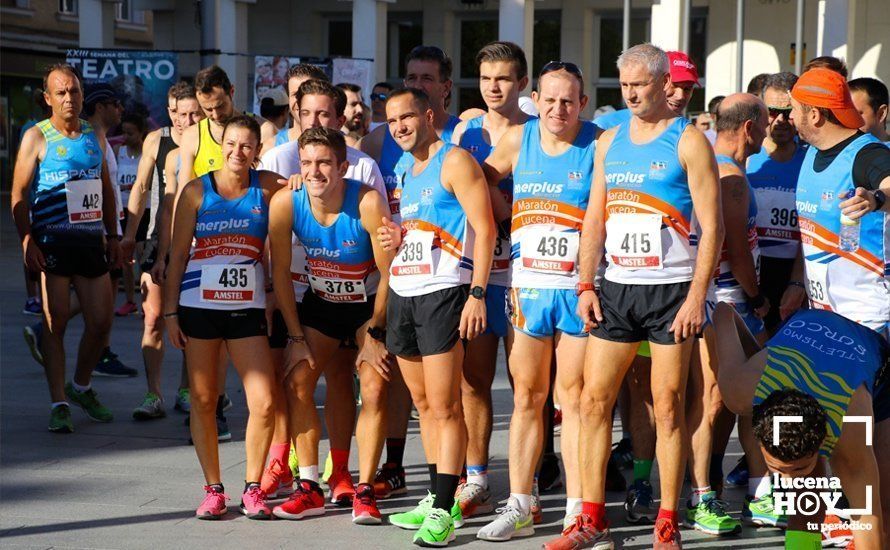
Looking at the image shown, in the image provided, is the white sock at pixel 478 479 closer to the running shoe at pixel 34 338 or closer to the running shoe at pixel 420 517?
the running shoe at pixel 420 517

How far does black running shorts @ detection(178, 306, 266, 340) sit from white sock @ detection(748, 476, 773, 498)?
2504mm

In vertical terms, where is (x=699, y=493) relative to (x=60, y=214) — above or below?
below

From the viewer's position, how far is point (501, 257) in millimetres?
6031

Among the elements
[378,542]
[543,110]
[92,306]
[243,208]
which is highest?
[543,110]

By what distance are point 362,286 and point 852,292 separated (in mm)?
2273

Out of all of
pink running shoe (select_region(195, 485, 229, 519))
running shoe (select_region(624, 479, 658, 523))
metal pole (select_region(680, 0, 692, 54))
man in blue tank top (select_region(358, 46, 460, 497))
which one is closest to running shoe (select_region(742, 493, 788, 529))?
running shoe (select_region(624, 479, 658, 523))

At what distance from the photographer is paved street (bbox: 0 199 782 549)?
5504mm

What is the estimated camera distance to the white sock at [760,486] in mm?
5891

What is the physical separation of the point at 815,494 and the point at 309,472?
8.25 ft


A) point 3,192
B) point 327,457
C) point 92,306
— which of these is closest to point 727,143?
point 327,457

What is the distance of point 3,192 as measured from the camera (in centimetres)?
3578

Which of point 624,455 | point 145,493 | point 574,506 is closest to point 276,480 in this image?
point 145,493

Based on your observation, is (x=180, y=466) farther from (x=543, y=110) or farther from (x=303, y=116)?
(x=543, y=110)

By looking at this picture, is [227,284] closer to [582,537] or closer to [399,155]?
[399,155]
